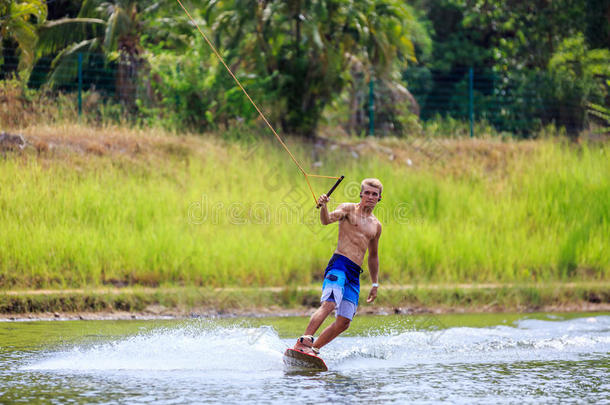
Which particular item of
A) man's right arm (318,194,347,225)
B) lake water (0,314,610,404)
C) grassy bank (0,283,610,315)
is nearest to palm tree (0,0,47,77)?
grassy bank (0,283,610,315)

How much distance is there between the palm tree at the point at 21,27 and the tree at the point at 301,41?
3.90 meters

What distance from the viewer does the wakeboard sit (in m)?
7.59

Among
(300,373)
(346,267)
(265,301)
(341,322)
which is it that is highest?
(346,267)

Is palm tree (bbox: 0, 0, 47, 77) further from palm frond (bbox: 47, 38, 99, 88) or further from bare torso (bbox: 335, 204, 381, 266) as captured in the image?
bare torso (bbox: 335, 204, 381, 266)

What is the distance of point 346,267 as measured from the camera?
794 centimetres

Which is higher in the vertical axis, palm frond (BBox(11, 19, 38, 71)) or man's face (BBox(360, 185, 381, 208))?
palm frond (BBox(11, 19, 38, 71))

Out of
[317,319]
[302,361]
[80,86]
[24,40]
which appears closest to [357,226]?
[317,319]

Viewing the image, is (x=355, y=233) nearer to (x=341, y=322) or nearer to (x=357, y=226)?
(x=357, y=226)

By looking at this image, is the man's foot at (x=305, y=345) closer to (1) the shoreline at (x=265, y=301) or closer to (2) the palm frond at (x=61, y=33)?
(1) the shoreline at (x=265, y=301)

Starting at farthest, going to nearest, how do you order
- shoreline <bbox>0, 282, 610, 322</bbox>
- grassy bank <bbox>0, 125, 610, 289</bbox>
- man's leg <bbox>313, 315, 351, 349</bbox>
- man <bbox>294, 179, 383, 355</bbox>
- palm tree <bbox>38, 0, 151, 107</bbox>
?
palm tree <bbox>38, 0, 151, 107</bbox>, grassy bank <bbox>0, 125, 610, 289</bbox>, shoreline <bbox>0, 282, 610, 322</bbox>, man's leg <bbox>313, 315, 351, 349</bbox>, man <bbox>294, 179, 383, 355</bbox>

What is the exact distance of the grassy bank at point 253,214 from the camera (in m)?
12.4

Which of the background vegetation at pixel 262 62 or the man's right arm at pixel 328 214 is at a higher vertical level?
the background vegetation at pixel 262 62

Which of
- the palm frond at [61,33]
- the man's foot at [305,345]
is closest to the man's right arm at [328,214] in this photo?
the man's foot at [305,345]

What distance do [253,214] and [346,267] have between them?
6811mm
